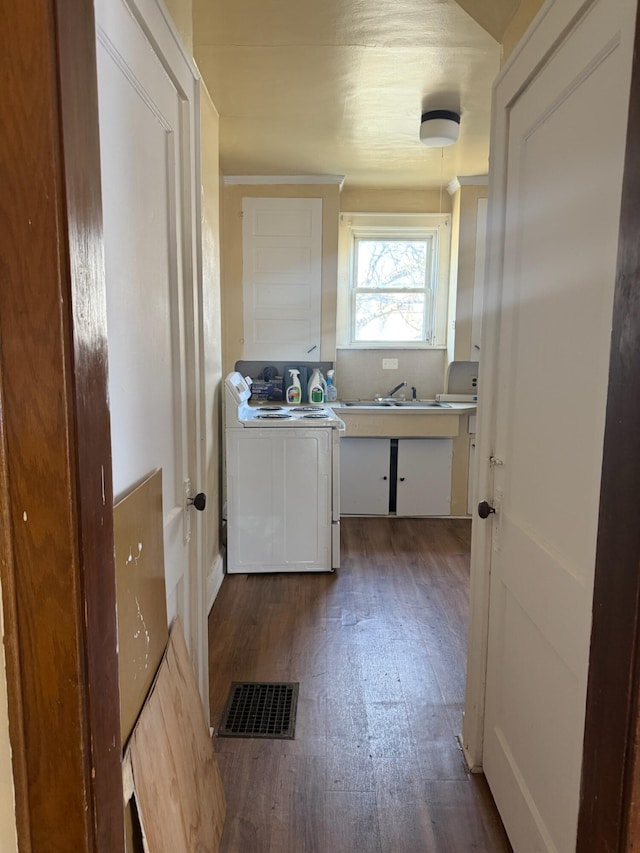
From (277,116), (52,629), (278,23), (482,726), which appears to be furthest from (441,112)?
(52,629)

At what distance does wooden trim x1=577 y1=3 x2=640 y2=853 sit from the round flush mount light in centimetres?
243

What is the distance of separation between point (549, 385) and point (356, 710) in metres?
1.49

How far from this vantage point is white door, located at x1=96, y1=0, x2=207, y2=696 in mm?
1054

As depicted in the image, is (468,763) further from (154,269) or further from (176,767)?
(154,269)

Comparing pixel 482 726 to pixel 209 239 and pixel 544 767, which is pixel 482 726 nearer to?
pixel 544 767

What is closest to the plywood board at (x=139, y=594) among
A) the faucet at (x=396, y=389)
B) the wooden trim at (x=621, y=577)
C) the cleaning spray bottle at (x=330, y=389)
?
the wooden trim at (x=621, y=577)

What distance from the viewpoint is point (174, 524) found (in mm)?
1501

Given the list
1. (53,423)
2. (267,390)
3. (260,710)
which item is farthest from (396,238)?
(53,423)

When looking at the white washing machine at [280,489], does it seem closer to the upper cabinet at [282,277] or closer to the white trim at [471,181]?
the upper cabinet at [282,277]

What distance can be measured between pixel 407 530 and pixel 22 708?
3.67 metres

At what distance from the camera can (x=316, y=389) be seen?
13.6ft

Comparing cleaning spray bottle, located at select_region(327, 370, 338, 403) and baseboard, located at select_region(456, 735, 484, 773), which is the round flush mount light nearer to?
cleaning spray bottle, located at select_region(327, 370, 338, 403)

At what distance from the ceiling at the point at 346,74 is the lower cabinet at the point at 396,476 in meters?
1.99

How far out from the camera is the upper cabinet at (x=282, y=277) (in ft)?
13.4
